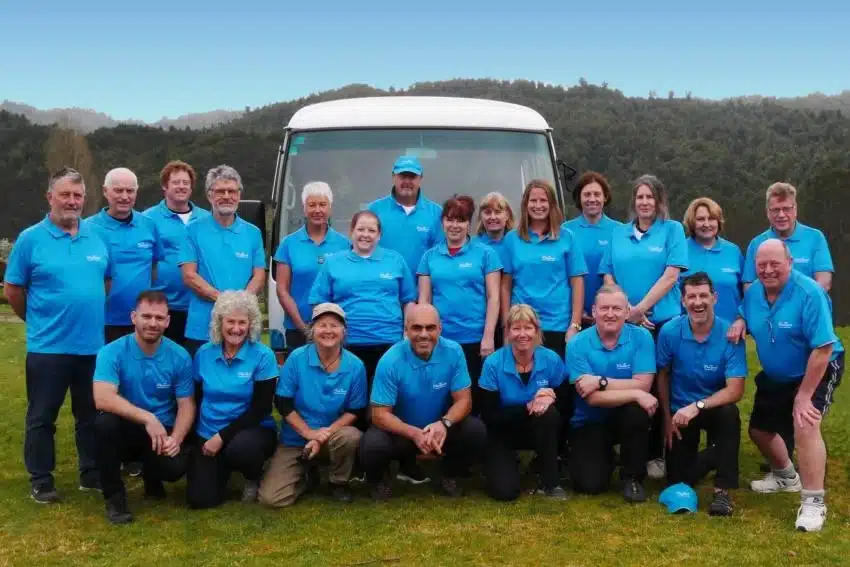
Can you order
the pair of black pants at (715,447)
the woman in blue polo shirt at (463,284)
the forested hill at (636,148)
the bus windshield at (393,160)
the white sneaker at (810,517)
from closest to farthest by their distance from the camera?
1. the white sneaker at (810,517)
2. the pair of black pants at (715,447)
3. the woman in blue polo shirt at (463,284)
4. the bus windshield at (393,160)
5. the forested hill at (636,148)

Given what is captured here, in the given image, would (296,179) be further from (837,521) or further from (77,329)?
(837,521)

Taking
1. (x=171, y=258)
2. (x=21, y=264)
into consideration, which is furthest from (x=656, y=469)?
(x=21, y=264)

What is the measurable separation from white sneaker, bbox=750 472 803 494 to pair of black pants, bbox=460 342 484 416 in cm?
194

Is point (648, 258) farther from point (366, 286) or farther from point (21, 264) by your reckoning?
point (21, 264)

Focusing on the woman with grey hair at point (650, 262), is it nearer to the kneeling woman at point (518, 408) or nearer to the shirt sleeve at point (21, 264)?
the kneeling woman at point (518, 408)

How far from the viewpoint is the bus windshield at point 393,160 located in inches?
295

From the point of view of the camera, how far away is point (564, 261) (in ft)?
21.6

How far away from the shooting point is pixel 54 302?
5957 mm

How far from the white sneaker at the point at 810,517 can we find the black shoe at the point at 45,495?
4.56 meters

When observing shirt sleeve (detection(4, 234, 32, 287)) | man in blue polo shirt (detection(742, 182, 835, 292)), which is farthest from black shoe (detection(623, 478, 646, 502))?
shirt sleeve (detection(4, 234, 32, 287))

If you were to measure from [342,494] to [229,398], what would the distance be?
0.97 metres

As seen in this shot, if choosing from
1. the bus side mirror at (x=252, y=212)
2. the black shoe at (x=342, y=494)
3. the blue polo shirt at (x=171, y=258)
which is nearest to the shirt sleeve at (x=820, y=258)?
the black shoe at (x=342, y=494)

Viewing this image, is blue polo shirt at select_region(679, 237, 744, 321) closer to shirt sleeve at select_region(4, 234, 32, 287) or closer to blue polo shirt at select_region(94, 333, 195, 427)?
blue polo shirt at select_region(94, 333, 195, 427)

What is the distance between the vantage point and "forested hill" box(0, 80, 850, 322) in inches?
1759
